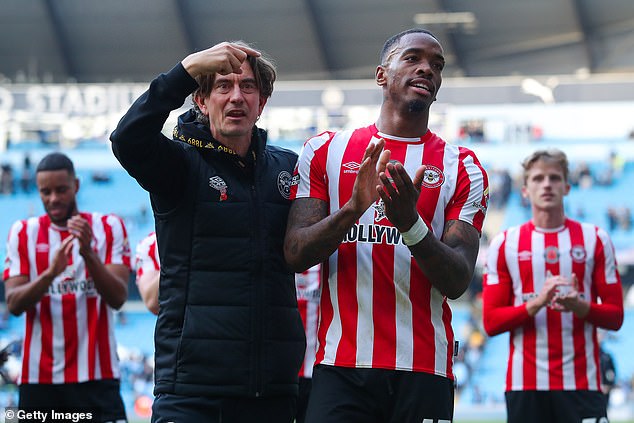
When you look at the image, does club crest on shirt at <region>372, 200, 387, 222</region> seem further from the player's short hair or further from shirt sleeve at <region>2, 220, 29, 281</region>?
shirt sleeve at <region>2, 220, 29, 281</region>

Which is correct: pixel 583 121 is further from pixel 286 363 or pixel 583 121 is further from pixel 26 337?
pixel 286 363

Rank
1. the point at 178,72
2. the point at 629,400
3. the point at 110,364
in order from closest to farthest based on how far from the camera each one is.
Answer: the point at 178,72 → the point at 110,364 → the point at 629,400

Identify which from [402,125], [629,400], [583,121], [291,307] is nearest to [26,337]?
[291,307]

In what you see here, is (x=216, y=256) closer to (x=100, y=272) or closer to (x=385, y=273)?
(x=385, y=273)

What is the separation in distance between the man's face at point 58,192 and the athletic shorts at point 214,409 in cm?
281

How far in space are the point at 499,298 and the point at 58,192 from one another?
2.84 meters

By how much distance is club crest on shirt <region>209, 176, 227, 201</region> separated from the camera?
3.84m

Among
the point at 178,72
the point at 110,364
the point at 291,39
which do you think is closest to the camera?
the point at 178,72

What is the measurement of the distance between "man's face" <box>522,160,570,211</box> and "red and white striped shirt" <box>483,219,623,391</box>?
19 cm

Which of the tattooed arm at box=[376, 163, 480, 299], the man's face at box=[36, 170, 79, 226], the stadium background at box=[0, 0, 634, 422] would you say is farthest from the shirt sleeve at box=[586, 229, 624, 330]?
the stadium background at box=[0, 0, 634, 422]

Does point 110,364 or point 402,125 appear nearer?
point 402,125

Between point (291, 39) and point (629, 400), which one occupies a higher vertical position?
point (291, 39)

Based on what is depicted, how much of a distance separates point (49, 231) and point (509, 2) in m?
19.1

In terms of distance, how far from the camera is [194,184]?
3842 millimetres
